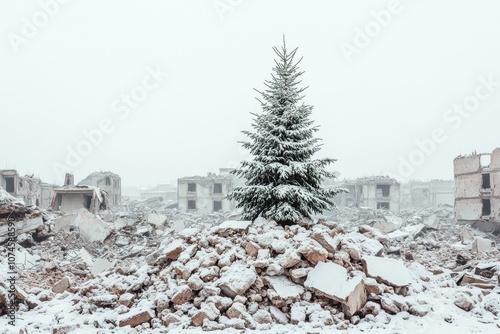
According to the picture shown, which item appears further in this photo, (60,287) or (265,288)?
(60,287)

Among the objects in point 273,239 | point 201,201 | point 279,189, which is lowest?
point 201,201

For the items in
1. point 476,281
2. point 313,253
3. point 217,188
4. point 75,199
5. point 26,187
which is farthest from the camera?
point 217,188

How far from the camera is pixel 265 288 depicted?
5750mm

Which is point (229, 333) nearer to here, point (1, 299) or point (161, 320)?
point (161, 320)

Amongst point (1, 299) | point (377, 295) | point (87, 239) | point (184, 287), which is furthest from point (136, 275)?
point (87, 239)

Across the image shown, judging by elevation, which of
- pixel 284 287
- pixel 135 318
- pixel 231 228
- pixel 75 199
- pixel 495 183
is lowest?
pixel 135 318

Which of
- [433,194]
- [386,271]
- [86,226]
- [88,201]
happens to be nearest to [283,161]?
[386,271]

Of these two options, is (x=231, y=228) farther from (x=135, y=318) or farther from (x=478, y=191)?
(x=478, y=191)

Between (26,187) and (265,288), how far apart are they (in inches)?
1348

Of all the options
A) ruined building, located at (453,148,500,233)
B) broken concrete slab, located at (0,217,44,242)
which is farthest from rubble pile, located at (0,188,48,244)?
ruined building, located at (453,148,500,233)

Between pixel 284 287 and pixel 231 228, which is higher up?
pixel 231 228

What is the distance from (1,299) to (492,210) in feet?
88.5

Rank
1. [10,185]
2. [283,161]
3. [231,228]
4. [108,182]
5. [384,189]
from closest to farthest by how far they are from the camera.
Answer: [231,228] < [283,161] < [10,185] < [384,189] < [108,182]

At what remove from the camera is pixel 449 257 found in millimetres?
12969
